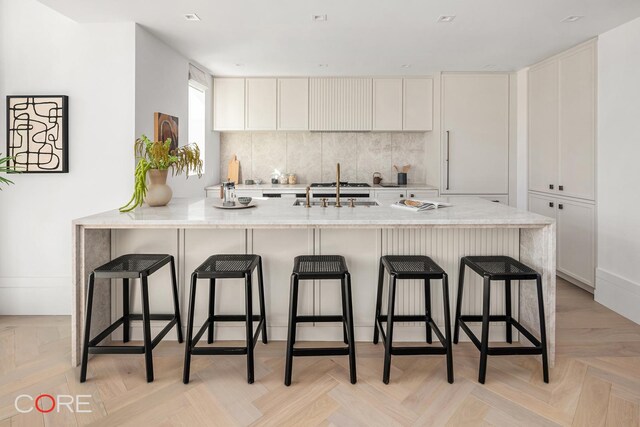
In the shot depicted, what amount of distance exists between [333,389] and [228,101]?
4.18 metres

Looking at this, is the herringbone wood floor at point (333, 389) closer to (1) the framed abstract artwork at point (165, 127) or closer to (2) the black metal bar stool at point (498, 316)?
(2) the black metal bar stool at point (498, 316)

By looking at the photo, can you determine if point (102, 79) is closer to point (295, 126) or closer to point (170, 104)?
point (170, 104)

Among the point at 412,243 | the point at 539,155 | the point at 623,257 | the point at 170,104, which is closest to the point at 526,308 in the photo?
the point at 412,243

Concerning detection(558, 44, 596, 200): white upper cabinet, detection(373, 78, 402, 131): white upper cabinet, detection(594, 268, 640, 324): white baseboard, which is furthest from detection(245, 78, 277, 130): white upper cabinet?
detection(594, 268, 640, 324): white baseboard

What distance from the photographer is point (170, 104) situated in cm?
387

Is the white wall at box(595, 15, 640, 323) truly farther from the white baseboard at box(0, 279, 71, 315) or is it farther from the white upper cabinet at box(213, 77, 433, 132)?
the white baseboard at box(0, 279, 71, 315)

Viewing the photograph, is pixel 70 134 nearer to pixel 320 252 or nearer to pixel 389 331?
pixel 320 252

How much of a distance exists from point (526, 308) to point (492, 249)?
0.44 metres

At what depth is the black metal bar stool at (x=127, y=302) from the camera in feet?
6.97

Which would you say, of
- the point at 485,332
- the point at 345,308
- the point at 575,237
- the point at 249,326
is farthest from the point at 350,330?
the point at 575,237

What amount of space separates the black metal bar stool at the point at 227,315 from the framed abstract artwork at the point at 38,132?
186 centimetres

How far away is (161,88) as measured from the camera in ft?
12.1

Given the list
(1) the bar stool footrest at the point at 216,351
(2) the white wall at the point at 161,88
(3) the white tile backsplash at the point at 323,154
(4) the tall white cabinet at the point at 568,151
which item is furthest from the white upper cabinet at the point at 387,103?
(1) the bar stool footrest at the point at 216,351

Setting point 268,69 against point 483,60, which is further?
point 268,69
